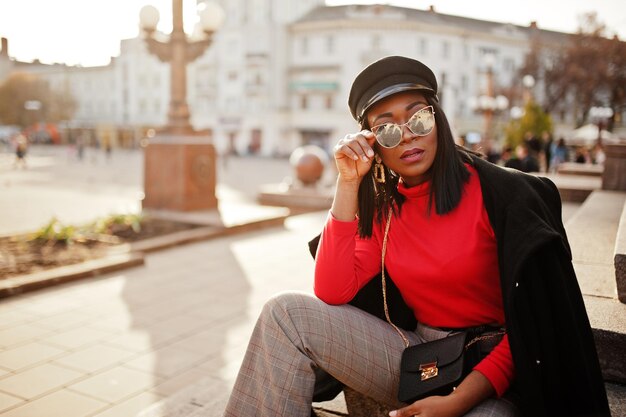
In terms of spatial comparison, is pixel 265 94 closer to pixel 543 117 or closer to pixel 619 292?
pixel 543 117

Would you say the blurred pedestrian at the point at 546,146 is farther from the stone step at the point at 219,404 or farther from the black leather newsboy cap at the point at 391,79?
the black leather newsboy cap at the point at 391,79

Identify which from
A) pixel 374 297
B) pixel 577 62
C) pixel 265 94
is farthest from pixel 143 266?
pixel 265 94

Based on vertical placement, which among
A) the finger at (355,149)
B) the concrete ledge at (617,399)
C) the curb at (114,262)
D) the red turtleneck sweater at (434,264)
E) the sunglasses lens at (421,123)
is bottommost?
the curb at (114,262)

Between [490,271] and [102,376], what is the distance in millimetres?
2909

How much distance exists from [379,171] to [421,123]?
32 centimetres

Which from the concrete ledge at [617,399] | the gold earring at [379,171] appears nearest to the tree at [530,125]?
the concrete ledge at [617,399]

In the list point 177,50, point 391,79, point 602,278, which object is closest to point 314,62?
point 177,50

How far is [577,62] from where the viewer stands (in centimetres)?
4178

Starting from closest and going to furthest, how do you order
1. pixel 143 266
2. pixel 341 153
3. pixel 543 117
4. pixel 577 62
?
1. pixel 341 153
2. pixel 143 266
3. pixel 543 117
4. pixel 577 62

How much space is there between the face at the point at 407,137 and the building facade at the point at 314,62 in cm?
4825

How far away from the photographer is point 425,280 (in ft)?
7.18

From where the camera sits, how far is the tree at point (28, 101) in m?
69.6

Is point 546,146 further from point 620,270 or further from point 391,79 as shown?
point 391,79

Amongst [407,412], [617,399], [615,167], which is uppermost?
[615,167]
